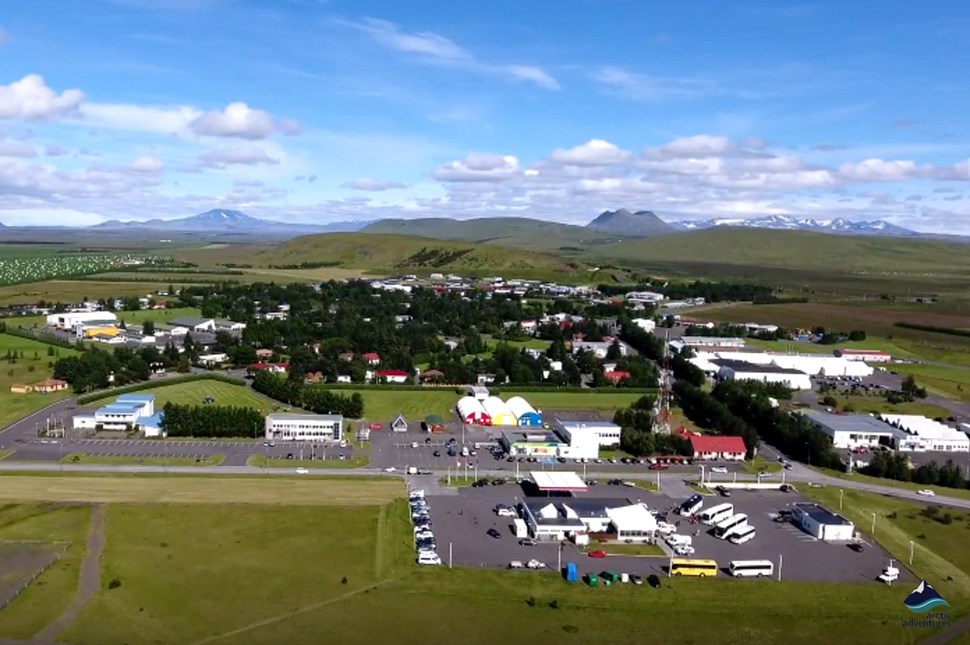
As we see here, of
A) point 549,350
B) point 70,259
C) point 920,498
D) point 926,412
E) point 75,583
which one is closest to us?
point 75,583

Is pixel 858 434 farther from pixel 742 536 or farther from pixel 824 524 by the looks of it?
pixel 742 536

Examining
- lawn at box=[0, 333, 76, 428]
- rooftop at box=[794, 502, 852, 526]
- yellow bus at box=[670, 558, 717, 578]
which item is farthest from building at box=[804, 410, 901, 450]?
lawn at box=[0, 333, 76, 428]

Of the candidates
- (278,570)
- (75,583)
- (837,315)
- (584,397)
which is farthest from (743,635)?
(837,315)

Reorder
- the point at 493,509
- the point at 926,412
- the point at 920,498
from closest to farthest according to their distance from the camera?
the point at 493,509 → the point at 920,498 → the point at 926,412

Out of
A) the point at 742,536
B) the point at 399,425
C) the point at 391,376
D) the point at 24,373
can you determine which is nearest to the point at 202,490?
the point at 399,425

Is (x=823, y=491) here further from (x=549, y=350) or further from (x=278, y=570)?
(x=549, y=350)

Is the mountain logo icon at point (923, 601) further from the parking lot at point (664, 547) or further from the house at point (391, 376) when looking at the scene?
the house at point (391, 376)

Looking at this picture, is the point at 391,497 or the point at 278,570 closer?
the point at 278,570
